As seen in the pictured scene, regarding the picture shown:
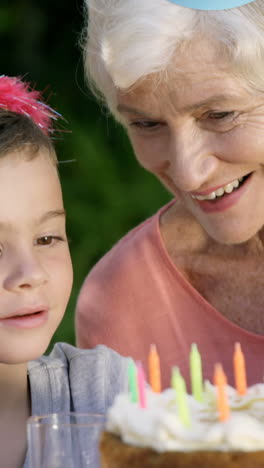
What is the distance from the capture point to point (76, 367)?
6.57 ft

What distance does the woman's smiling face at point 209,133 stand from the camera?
196cm

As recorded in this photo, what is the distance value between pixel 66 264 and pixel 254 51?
1.99 ft

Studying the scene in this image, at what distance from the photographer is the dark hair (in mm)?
1846

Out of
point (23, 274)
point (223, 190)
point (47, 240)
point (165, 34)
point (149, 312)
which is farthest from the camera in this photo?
point (149, 312)

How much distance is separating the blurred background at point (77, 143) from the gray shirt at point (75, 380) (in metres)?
1.59

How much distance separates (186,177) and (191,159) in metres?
0.04

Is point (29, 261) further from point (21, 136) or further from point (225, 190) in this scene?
point (225, 190)

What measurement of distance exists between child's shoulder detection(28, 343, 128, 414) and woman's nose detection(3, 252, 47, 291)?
0.98ft

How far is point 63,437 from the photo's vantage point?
3.79 feet

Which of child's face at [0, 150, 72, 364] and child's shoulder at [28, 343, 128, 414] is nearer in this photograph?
child's face at [0, 150, 72, 364]

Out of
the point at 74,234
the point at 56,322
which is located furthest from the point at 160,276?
the point at 74,234

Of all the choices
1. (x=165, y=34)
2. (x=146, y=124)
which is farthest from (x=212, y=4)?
(x=146, y=124)

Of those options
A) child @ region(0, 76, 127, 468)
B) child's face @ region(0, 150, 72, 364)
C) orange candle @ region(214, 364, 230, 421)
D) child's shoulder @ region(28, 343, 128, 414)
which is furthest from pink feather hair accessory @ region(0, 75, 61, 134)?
orange candle @ region(214, 364, 230, 421)

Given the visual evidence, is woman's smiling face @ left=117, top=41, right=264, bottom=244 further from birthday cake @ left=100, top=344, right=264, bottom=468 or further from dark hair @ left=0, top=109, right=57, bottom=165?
birthday cake @ left=100, top=344, right=264, bottom=468
